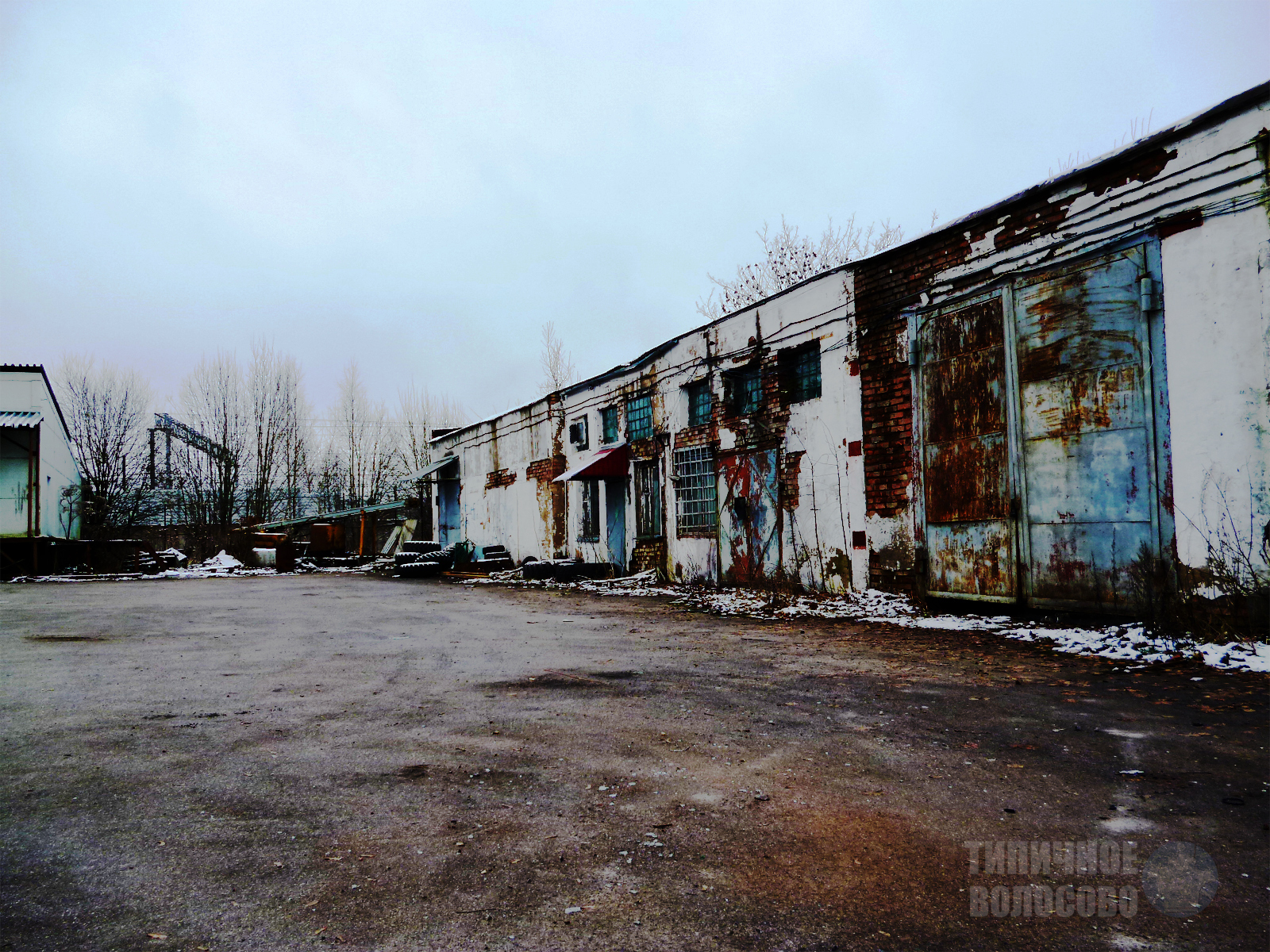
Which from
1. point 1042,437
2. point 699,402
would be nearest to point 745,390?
point 699,402

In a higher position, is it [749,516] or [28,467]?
[28,467]

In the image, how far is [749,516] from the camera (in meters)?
12.3

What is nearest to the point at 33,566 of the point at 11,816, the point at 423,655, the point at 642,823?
the point at 423,655

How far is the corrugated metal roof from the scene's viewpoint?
21.1 metres

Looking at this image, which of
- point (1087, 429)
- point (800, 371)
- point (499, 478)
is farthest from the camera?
point (499, 478)

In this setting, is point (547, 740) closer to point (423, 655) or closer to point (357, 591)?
point (423, 655)

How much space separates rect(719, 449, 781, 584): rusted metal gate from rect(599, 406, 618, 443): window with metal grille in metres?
4.30

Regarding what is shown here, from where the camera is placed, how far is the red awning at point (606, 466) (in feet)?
51.2

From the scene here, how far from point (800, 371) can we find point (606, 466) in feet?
17.8

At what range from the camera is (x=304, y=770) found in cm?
333

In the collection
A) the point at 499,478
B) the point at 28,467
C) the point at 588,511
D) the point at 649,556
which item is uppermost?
the point at 28,467

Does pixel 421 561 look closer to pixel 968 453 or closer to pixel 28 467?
pixel 28 467

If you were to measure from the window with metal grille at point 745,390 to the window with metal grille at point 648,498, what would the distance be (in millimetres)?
2584

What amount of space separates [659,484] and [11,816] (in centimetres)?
1249
